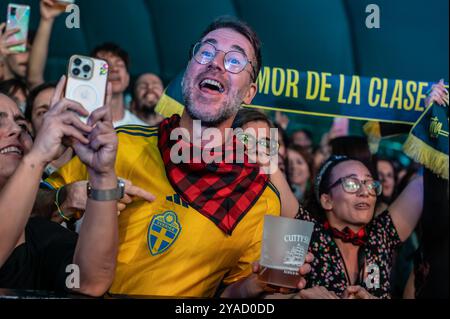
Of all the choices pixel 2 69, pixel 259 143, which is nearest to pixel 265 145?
pixel 259 143

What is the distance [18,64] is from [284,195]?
174 centimetres

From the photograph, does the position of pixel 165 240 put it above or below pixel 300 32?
below

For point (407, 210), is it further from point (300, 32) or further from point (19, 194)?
point (19, 194)

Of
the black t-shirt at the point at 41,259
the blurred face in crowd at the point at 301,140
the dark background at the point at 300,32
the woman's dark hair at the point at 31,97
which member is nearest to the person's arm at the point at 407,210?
the dark background at the point at 300,32

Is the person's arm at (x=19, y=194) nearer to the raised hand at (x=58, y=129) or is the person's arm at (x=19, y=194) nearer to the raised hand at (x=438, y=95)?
the raised hand at (x=58, y=129)

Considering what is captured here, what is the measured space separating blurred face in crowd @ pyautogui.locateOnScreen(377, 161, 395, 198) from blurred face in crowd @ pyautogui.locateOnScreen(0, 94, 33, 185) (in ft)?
9.49

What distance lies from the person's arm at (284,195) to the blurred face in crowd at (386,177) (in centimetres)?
190

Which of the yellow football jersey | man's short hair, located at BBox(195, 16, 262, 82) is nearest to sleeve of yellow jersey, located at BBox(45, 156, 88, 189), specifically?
the yellow football jersey

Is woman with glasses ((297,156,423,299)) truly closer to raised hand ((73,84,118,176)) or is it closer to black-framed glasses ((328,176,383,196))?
black-framed glasses ((328,176,383,196))

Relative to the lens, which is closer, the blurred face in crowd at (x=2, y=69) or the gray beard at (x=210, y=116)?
the gray beard at (x=210, y=116)

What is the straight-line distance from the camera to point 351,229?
10.1 feet

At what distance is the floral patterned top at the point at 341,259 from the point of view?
2904 mm

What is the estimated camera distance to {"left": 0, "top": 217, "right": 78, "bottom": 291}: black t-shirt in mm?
2074
